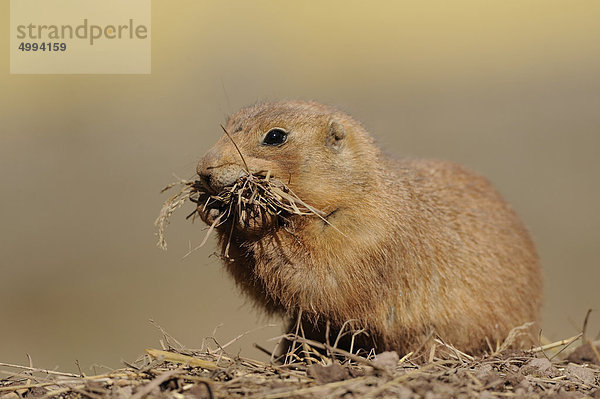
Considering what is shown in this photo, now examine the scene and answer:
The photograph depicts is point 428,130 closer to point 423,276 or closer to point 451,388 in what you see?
point 423,276

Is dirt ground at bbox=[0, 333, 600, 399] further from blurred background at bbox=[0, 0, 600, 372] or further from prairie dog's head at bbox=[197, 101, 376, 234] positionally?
blurred background at bbox=[0, 0, 600, 372]

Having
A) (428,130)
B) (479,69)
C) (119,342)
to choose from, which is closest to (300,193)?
(119,342)

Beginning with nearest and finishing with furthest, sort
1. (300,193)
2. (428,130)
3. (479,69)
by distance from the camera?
(300,193) → (428,130) → (479,69)

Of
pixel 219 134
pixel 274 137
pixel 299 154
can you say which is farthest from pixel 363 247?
pixel 219 134

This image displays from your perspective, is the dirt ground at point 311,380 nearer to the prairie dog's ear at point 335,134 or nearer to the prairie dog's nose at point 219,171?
the prairie dog's nose at point 219,171

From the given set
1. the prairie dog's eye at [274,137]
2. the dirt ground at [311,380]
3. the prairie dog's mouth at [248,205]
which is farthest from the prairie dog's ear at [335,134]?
the dirt ground at [311,380]

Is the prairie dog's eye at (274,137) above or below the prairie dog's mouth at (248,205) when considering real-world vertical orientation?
above

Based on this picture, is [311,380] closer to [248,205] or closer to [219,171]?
[248,205]
